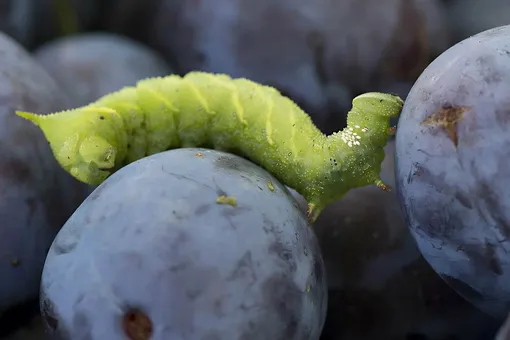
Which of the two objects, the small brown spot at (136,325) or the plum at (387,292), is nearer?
the small brown spot at (136,325)

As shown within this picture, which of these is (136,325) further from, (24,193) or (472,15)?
(472,15)

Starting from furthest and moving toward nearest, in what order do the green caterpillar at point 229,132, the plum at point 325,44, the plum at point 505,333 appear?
the plum at point 325,44
the green caterpillar at point 229,132
the plum at point 505,333

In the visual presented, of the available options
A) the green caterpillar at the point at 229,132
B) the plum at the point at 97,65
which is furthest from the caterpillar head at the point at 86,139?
the plum at the point at 97,65

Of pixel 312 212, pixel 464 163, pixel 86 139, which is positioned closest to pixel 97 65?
pixel 86 139

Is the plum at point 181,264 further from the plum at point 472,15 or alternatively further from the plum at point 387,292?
the plum at point 472,15

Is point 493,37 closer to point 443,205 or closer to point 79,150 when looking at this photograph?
point 443,205

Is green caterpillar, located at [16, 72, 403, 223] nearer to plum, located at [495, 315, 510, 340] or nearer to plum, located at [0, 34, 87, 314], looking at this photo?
plum, located at [0, 34, 87, 314]
